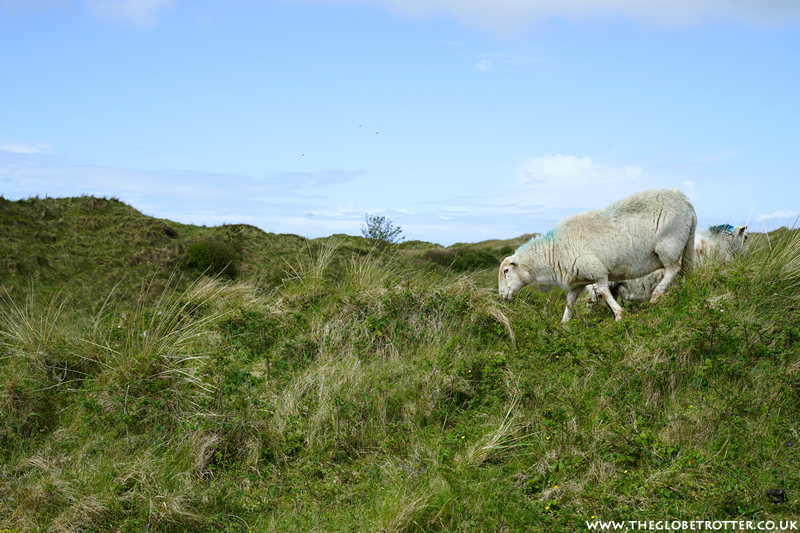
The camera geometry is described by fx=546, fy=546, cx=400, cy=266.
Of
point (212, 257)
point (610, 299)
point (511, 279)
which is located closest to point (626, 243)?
point (610, 299)

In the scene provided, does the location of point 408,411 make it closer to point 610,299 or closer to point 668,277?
point 610,299

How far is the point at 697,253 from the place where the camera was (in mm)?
9898

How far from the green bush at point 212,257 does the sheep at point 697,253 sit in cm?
906

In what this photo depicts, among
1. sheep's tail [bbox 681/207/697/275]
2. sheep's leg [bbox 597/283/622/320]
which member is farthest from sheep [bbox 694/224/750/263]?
sheep's leg [bbox 597/283/622/320]

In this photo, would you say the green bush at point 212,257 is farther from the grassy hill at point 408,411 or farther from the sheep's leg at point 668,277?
the sheep's leg at point 668,277

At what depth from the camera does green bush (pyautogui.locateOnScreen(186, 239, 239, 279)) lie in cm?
1420

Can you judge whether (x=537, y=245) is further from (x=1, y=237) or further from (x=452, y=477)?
(x=1, y=237)

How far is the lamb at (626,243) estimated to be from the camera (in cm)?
834

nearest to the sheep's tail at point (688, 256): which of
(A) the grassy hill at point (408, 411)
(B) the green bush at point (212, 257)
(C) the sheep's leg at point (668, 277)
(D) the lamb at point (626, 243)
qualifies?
(D) the lamb at point (626, 243)

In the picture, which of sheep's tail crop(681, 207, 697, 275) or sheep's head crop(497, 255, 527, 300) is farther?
sheep's head crop(497, 255, 527, 300)

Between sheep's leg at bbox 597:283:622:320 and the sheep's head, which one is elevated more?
the sheep's head

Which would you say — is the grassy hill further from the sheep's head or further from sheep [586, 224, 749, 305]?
sheep [586, 224, 749, 305]

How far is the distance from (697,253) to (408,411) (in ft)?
23.2

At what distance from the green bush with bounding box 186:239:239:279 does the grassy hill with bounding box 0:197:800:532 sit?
567 cm
